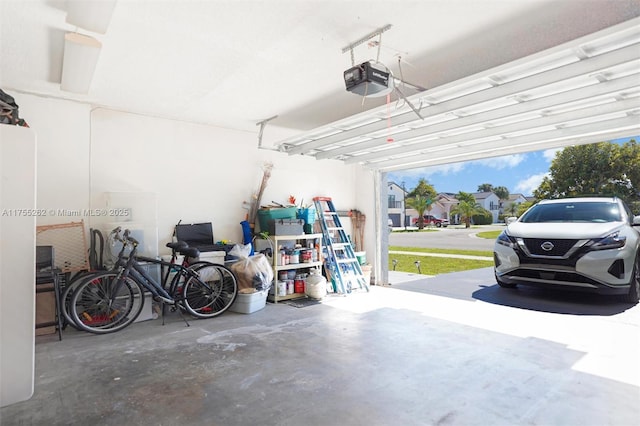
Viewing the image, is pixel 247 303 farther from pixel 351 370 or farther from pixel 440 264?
pixel 440 264

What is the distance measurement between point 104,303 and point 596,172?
13.0m

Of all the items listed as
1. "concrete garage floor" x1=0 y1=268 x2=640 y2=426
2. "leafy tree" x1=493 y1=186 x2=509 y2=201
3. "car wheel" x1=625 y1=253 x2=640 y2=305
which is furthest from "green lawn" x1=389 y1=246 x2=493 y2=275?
"leafy tree" x1=493 y1=186 x2=509 y2=201

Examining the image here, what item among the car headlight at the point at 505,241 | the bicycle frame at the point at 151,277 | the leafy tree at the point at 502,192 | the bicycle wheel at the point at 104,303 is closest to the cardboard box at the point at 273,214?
the bicycle frame at the point at 151,277

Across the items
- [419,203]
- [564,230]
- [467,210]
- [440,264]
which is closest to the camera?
[564,230]

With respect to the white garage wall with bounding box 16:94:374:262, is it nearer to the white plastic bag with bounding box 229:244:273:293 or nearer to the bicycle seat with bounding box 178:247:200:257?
the bicycle seat with bounding box 178:247:200:257

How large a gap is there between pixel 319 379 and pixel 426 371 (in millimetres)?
877

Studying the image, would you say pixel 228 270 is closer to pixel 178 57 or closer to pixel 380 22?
pixel 178 57

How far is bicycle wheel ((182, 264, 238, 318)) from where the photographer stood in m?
4.49

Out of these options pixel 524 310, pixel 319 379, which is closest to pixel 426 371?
pixel 319 379

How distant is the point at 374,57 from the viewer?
330 centimetres

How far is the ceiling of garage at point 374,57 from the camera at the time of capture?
8.36 feet

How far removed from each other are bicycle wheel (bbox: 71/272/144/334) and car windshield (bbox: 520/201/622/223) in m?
6.27

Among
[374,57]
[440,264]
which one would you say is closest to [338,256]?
[374,57]

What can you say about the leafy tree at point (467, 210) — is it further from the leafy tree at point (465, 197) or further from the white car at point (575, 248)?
the white car at point (575, 248)
